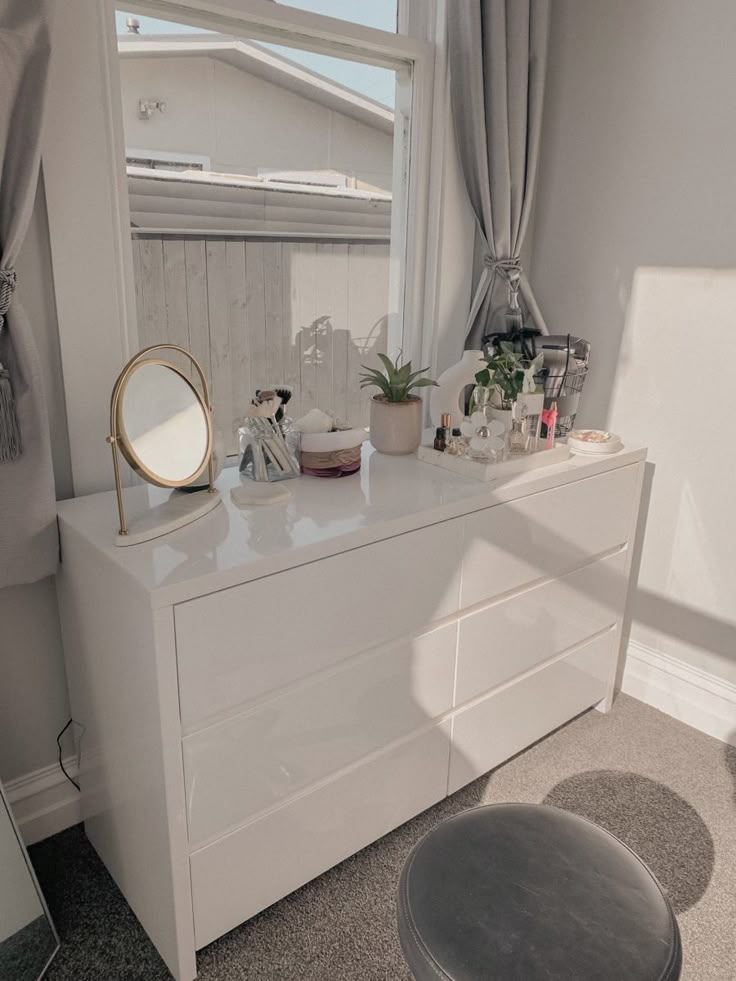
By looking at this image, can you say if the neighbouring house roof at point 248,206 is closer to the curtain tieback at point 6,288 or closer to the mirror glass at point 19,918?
the curtain tieback at point 6,288

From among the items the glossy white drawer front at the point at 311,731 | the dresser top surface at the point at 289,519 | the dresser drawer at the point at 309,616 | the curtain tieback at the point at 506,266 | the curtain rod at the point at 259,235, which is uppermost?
the curtain rod at the point at 259,235

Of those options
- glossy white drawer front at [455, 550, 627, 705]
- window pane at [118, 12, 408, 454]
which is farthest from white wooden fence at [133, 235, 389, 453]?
glossy white drawer front at [455, 550, 627, 705]

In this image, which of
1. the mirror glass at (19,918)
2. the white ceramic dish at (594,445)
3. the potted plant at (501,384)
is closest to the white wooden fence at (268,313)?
the potted plant at (501,384)

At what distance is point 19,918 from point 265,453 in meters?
1.07

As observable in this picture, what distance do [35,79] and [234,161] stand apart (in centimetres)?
58

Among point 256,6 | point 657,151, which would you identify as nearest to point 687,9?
point 657,151

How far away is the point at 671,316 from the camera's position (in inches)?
87.8

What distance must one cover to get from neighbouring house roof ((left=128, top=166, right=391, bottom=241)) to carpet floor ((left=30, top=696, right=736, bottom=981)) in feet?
5.03

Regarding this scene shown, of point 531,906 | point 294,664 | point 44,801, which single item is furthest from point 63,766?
point 531,906

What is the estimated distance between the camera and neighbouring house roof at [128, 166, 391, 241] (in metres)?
1.79

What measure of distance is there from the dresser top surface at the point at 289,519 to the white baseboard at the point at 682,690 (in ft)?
2.62

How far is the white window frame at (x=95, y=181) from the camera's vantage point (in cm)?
152

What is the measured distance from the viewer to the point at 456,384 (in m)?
2.02

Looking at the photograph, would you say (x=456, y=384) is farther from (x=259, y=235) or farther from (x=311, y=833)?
(x=311, y=833)
